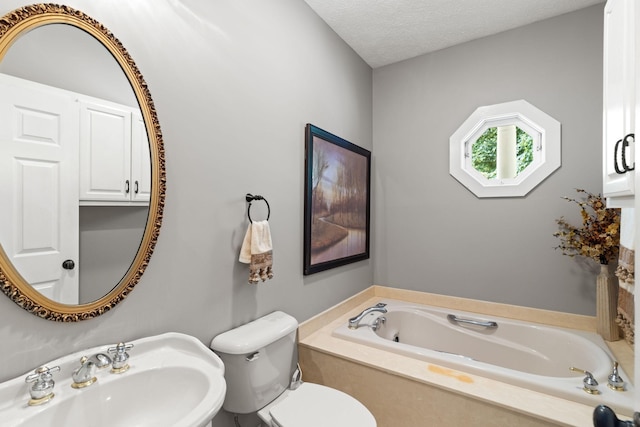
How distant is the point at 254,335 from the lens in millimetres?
1438

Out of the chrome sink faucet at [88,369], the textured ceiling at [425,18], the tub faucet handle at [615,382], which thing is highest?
the textured ceiling at [425,18]

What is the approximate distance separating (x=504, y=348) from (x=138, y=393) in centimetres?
230

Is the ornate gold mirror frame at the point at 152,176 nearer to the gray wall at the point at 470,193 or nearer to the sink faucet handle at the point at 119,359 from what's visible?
the sink faucet handle at the point at 119,359

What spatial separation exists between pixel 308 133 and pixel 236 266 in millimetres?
993

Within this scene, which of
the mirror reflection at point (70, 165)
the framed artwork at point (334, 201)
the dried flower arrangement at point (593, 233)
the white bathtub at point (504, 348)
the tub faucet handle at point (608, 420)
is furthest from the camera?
the framed artwork at point (334, 201)

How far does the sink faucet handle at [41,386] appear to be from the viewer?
826mm

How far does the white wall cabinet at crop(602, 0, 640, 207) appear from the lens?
106 centimetres

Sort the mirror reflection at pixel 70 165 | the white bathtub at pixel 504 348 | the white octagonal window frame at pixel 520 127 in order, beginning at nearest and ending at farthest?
the mirror reflection at pixel 70 165 → the white bathtub at pixel 504 348 → the white octagonal window frame at pixel 520 127

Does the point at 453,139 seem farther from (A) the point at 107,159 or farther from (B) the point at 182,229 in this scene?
(A) the point at 107,159

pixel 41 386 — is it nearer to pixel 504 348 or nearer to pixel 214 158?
pixel 214 158

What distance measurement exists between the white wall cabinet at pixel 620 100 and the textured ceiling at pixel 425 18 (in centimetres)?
84

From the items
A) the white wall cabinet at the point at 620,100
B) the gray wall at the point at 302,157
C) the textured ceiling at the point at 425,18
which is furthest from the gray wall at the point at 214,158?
the white wall cabinet at the point at 620,100

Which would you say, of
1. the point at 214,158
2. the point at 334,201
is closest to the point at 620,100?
the point at 334,201

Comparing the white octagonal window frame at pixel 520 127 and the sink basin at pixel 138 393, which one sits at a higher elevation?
the white octagonal window frame at pixel 520 127
